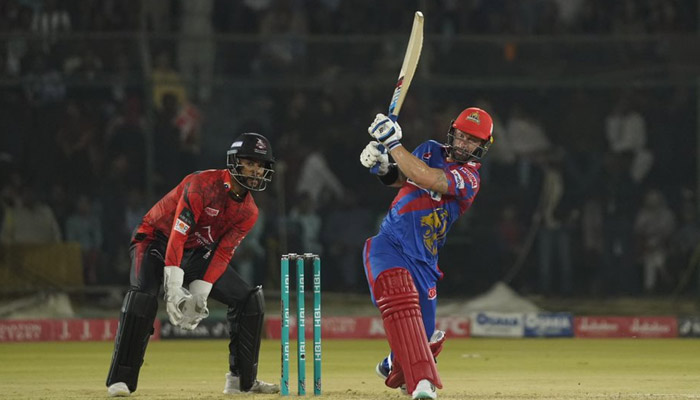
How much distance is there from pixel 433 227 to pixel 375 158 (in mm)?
577

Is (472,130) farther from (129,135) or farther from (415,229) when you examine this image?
(129,135)

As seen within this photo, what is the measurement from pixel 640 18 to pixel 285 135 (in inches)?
198

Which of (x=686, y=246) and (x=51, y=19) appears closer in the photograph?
(x=686, y=246)

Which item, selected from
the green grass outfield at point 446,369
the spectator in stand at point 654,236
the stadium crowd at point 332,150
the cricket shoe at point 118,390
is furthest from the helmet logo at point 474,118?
the spectator in stand at point 654,236

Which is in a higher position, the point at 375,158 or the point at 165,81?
the point at 165,81

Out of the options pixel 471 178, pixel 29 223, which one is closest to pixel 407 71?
pixel 471 178

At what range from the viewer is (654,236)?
1444cm

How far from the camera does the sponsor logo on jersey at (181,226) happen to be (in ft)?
26.7

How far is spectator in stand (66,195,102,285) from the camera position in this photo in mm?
14070

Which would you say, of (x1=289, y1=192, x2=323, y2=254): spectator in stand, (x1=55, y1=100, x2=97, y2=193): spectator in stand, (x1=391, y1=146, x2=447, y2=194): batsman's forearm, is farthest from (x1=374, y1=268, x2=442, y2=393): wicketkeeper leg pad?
(x1=55, y1=100, x2=97, y2=193): spectator in stand

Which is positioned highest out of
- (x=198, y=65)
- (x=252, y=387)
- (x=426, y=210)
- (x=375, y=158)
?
(x=198, y=65)

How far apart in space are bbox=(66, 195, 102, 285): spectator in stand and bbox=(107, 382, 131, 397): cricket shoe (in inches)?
236

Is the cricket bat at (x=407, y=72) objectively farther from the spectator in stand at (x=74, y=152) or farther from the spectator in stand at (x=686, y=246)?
the spectator in stand at (x=686, y=246)

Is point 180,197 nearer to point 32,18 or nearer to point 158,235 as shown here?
point 158,235
